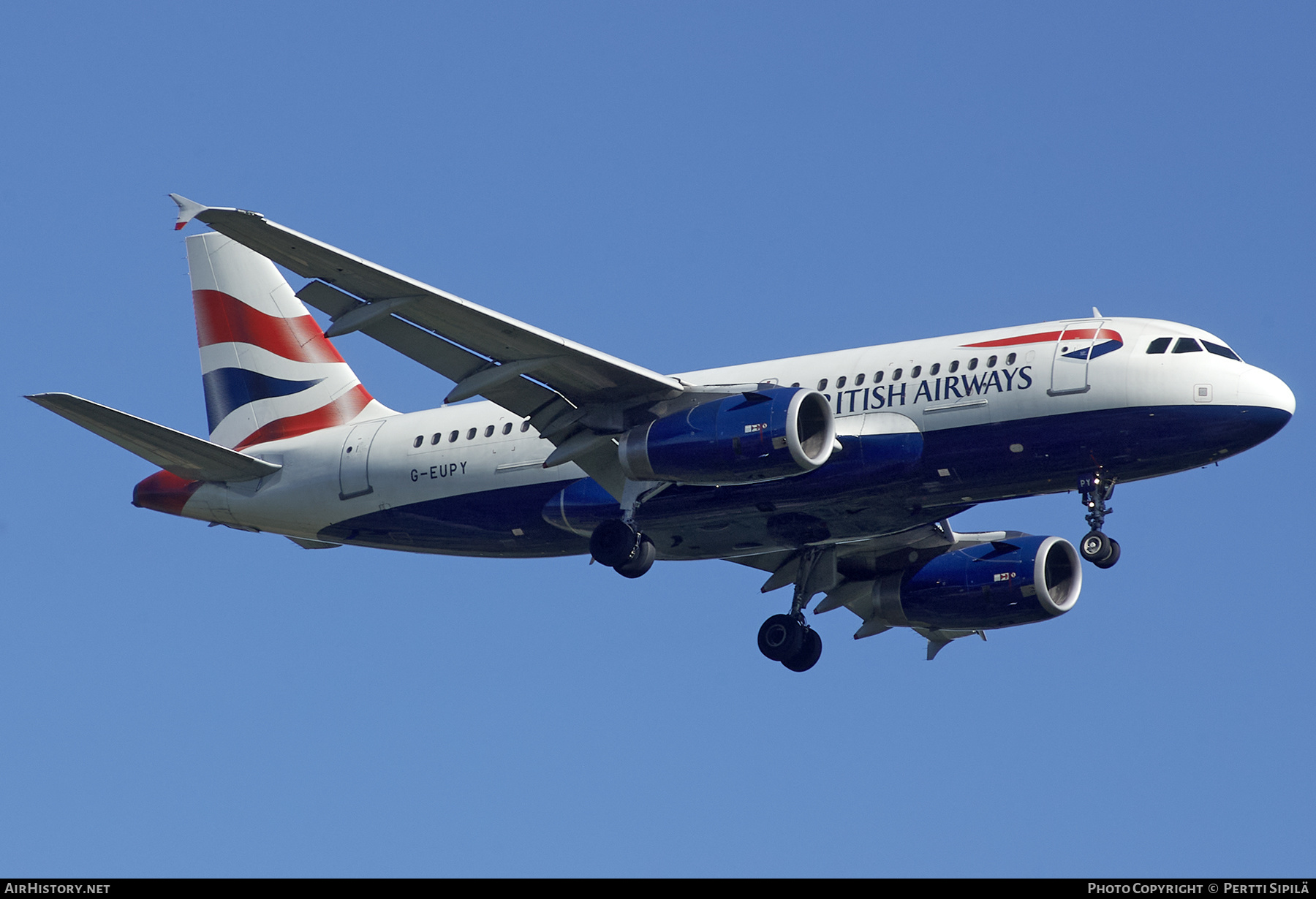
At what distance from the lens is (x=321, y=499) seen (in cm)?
3891

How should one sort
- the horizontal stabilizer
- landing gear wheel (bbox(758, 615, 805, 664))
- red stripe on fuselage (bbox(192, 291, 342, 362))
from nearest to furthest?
the horizontal stabilizer → landing gear wheel (bbox(758, 615, 805, 664)) → red stripe on fuselage (bbox(192, 291, 342, 362))

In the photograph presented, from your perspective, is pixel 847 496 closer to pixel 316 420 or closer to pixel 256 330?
pixel 316 420

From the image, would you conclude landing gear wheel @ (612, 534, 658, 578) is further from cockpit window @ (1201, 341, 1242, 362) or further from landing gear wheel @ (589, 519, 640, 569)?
cockpit window @ (1201, 341, 1242, 362)

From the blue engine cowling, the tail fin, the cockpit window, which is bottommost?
the blue engine cowling

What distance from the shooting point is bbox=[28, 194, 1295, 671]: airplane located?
31781 millimetres

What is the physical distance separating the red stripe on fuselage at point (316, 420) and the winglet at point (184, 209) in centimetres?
1102

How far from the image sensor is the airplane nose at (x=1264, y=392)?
3155cm

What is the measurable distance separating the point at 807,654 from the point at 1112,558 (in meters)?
8.45

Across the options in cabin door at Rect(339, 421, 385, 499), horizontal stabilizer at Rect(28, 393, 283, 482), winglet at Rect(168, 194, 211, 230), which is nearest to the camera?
winglet at Rect(168, 194, 211, 230)

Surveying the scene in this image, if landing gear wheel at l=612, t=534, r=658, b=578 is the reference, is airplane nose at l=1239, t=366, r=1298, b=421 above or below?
above

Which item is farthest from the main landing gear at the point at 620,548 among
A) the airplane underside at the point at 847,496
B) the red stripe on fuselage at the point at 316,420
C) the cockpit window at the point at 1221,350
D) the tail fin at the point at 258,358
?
the cockpit window at the point at 1221,350

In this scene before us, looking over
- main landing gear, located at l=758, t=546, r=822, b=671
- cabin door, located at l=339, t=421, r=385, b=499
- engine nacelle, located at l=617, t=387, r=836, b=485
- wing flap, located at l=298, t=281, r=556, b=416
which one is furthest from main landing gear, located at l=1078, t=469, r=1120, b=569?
cabin door, located at l=339, t=421, r=385, b=499

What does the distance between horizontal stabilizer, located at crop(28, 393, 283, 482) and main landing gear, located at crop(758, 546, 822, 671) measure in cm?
1133

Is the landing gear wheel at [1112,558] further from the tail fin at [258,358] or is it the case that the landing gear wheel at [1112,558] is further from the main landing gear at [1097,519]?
the tail fin at [258,358]
